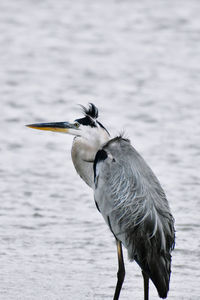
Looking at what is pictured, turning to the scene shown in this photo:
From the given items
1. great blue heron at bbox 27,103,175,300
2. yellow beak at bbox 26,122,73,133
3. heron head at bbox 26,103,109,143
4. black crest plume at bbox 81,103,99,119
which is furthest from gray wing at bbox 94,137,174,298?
yellow beak at bbox 26,122,73,133

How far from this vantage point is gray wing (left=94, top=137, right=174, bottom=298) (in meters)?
5.75

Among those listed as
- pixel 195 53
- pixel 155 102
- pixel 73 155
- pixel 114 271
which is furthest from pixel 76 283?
pixel 195 53

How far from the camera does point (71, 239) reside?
7.38 m

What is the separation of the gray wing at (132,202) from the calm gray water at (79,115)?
0.57 metres

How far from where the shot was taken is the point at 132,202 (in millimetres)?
5891

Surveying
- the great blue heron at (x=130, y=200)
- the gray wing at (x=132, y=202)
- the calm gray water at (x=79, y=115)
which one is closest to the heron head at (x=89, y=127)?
the great blue heron at (x=130, y=200)

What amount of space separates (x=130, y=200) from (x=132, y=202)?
27mm

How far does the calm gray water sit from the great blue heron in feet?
1.80

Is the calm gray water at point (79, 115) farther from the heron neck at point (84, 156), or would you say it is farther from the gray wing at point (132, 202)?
the heron neck at point (84, 156)

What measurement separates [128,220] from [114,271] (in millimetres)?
938

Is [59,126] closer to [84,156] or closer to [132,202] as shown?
[84,156]

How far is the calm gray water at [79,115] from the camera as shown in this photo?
22.0 feet

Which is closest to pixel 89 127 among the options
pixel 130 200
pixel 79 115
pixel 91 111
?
pixel 91 111

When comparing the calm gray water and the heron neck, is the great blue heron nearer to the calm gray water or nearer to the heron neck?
the heron neck
